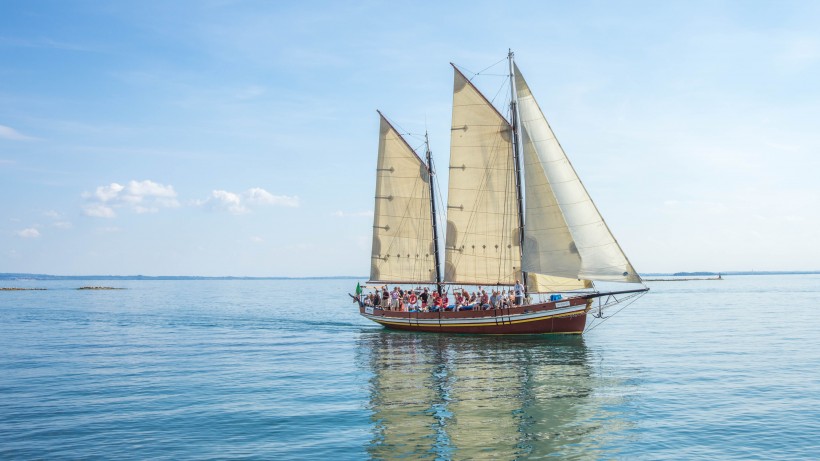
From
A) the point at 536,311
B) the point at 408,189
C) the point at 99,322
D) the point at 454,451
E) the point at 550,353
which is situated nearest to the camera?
the point at 454,451

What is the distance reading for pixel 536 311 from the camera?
45750 mm

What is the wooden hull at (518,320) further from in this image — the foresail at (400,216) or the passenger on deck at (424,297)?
the foresail at (400,216)

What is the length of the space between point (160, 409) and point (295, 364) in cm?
1247

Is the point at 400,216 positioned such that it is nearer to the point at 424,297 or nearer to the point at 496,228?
the point at 424,297

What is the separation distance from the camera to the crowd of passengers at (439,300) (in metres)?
47.8

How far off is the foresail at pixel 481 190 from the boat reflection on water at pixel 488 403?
8.91m

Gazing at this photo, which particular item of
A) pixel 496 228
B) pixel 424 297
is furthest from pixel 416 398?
pixel 424 297

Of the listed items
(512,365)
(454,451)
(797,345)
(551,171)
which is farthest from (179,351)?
(797,345)

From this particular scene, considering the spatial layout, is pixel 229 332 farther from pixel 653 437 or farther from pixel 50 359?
pixel 653 437

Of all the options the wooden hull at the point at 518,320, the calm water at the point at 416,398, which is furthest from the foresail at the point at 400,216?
the calm water at the point at 416,398

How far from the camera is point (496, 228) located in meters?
49.5

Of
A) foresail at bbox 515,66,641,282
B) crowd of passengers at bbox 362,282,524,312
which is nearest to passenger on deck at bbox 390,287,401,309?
crowd of passengers at bbox 362,282,524,312

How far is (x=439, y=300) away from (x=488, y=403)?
27294 millimetres

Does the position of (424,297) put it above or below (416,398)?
above
